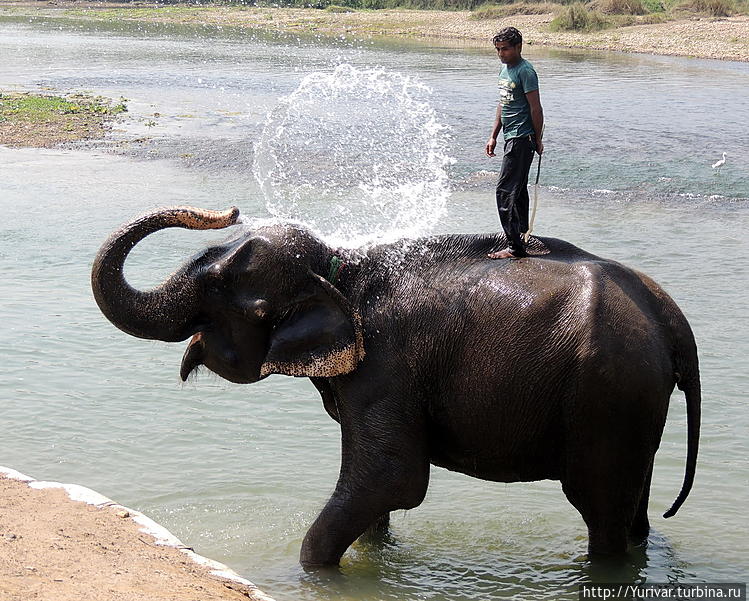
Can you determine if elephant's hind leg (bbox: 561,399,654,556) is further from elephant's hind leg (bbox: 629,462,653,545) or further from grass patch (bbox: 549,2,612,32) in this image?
grass patch (bbox: 549,2,612,32)

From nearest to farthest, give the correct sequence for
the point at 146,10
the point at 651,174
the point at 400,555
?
the point at 400,555, the point at 651,174, the point at 146,10

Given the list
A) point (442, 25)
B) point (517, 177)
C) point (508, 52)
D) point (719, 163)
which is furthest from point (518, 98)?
point (442, 25)

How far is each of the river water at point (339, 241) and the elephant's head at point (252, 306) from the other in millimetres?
828

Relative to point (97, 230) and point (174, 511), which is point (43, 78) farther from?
point (174, 511)

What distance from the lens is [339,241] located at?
5098 millimetres

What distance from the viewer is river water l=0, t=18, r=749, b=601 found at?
18.2ft

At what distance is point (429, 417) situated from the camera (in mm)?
4859

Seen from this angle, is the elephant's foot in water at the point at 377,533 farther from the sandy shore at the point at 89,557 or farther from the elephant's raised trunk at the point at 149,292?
the elephant's raised trunk at the point at 149,292

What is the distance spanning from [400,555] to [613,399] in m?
1.47

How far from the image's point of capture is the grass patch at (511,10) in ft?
158

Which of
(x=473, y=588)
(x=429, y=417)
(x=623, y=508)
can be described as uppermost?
(x=429, y=417)

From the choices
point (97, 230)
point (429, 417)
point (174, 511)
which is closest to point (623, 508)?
point (429, 417)

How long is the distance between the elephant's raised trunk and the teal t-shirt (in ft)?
4.92

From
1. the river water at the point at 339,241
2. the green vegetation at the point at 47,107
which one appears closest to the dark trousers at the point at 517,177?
the river water at the point at 339,241
